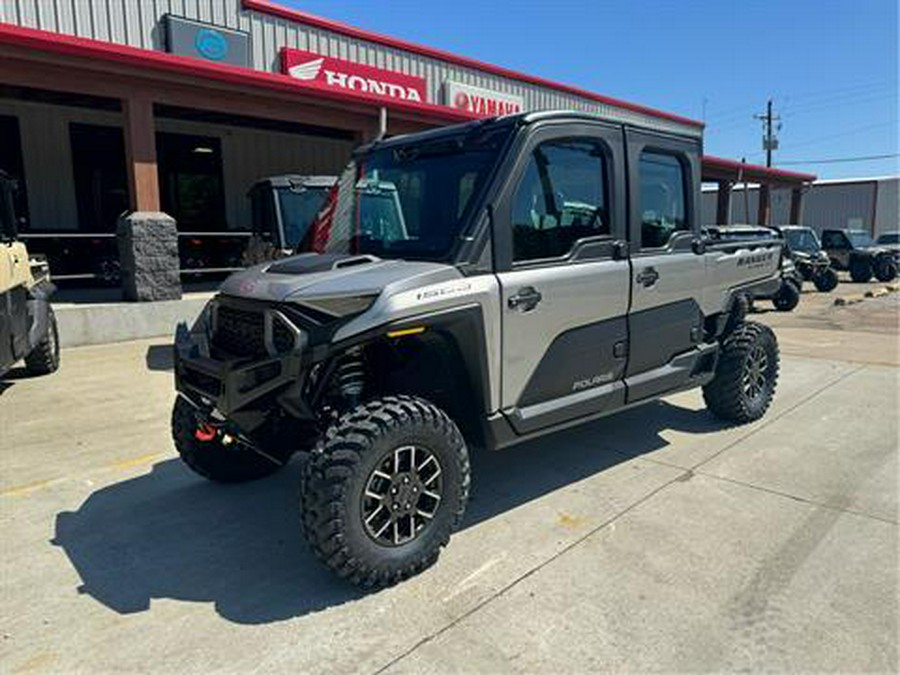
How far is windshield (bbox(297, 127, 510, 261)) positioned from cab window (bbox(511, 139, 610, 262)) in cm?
26

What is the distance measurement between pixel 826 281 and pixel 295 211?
1516 centimetres

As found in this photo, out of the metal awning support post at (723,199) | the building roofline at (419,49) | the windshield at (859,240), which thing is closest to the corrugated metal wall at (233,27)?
the building roofline at (419,49)

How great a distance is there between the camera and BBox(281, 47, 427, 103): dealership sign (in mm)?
13961

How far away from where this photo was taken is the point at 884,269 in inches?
837

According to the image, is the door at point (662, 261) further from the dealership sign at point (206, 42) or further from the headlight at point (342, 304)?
the dealership sign at point (206, 42)

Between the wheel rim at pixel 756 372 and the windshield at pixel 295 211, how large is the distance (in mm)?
5610

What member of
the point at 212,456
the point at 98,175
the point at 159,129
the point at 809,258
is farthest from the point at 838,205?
the point at 212,456

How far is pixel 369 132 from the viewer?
40.1 feet

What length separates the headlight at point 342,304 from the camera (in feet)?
9.47

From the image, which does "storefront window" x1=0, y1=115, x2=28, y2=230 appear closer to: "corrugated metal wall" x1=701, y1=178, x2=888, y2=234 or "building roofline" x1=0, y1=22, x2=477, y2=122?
"building roofline" x1=0, y1=22, x2=477, y2=122

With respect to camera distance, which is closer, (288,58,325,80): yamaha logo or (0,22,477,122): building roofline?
(0,22,477,122): building roofline

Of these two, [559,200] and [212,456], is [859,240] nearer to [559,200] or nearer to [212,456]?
[559,200]

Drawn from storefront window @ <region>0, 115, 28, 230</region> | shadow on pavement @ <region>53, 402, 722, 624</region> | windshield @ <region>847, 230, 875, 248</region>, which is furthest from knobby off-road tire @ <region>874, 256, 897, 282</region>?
storefront window @ <region>0, 115, 28, 230</region>

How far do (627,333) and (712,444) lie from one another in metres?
1.43
